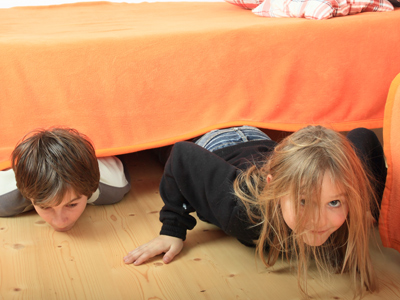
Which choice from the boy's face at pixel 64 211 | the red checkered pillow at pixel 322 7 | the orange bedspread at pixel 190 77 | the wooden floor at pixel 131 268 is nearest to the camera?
the wooden floor at pixel 131 268

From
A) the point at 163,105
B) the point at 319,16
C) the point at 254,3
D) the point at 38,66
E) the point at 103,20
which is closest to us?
the point at 38,66

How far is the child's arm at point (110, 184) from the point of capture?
1133 millimetres

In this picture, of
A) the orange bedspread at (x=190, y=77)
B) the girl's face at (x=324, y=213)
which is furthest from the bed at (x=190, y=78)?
the girl's face at (x=324, y=213)

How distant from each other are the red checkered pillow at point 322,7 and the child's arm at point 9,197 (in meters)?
1.08

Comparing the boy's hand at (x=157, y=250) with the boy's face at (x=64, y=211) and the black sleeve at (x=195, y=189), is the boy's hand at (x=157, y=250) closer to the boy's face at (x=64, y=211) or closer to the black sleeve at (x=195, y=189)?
the black sleeve at (x=195, y=189)

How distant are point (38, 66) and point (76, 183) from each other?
0.38 meters

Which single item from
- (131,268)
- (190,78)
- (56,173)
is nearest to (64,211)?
(56,173)

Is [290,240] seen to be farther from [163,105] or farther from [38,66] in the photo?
[38,66]

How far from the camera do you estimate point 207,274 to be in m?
0.89

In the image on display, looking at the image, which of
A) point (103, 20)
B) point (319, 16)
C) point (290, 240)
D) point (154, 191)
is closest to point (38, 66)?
point (154, 191)

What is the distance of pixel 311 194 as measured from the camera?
28.6 inches

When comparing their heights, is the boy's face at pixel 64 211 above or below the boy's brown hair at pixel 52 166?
below

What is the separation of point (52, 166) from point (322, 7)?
3.35ft

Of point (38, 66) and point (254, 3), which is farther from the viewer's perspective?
point (254, 3)
